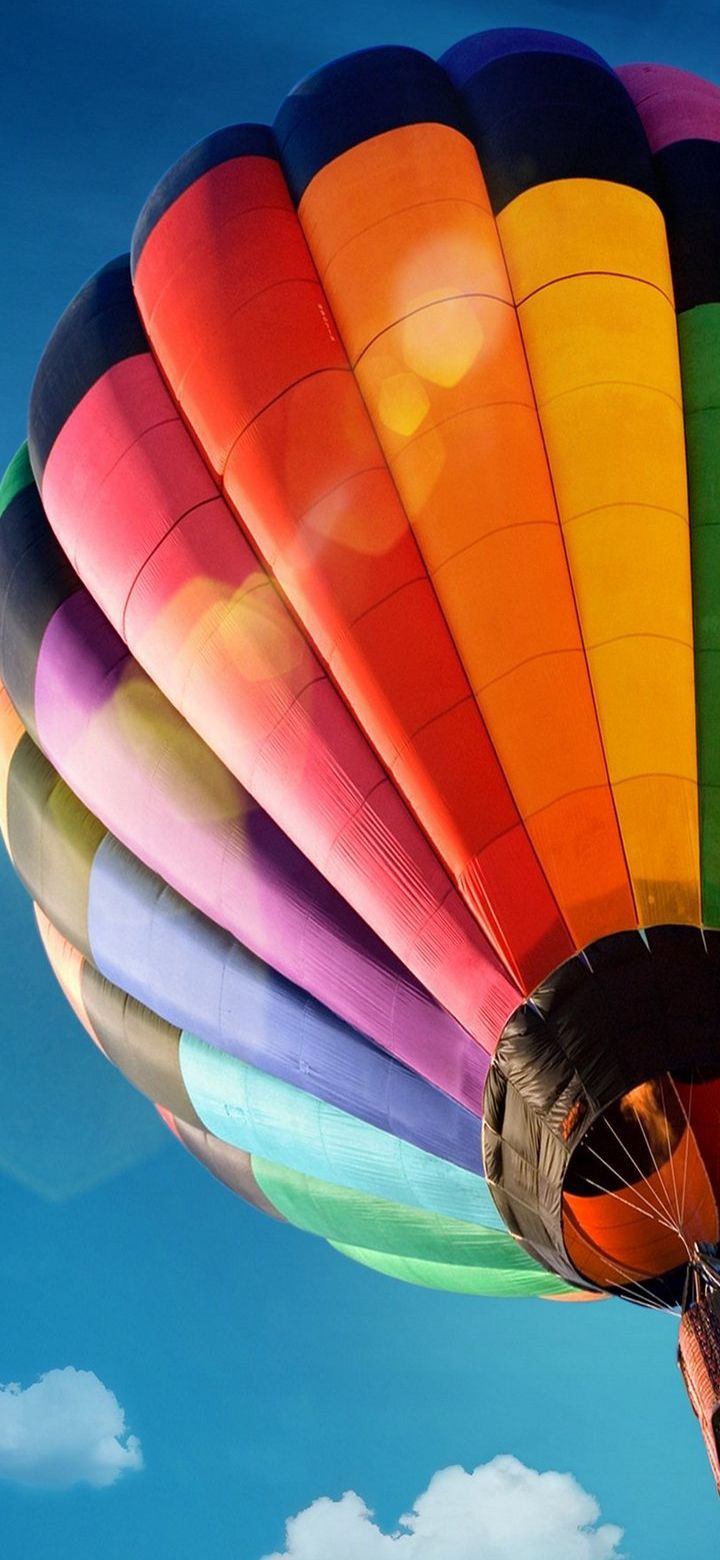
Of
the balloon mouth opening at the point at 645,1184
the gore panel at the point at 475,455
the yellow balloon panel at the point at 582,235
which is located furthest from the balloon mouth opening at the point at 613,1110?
the yellow balloon panel at the point at 582,235

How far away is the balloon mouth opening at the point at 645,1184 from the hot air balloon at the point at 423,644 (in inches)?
0.6

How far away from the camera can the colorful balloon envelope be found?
16.3 ft

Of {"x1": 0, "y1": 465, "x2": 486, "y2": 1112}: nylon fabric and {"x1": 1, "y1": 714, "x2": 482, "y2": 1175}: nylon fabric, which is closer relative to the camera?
{"x1": 0, "y1": 465, "x2": 486, "y2": 1112}: nylon fabric

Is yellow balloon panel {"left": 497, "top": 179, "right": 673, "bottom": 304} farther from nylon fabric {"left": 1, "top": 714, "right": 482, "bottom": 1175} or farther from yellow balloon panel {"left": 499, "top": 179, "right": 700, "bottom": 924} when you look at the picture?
nylon fabric {"left": 1, "top": 714, "right": 482, "bottom": 1175}

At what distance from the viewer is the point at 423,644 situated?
5.36 m

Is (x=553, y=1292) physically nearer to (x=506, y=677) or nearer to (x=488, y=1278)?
(x=488, y=1278)

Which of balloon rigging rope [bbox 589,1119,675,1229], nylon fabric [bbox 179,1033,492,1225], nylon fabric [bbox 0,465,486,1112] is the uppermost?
nylon fabric [bbox 0,465,486,1112]

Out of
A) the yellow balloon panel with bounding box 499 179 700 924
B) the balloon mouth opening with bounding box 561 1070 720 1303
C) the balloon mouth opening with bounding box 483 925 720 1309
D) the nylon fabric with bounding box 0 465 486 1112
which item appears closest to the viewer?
the balloon mouth opening with bounding box 483 925 720 1309

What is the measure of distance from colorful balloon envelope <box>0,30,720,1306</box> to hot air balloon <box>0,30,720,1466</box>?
0.02 meters

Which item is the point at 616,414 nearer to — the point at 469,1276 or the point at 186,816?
the point at 186,816

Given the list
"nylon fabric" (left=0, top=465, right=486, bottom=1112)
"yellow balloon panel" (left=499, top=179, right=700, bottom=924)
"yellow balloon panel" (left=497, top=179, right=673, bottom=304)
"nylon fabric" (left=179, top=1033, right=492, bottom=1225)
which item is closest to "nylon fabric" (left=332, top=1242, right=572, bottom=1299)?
"nylon fabric" (left=179, top=1033, right=492, bottom=1225)

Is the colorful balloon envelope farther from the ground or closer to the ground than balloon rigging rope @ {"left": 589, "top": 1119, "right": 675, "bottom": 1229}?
farther from the ground

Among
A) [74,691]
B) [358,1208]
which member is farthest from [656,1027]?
[74,691]

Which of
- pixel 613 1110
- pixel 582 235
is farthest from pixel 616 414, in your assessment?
pixel 613 1110
